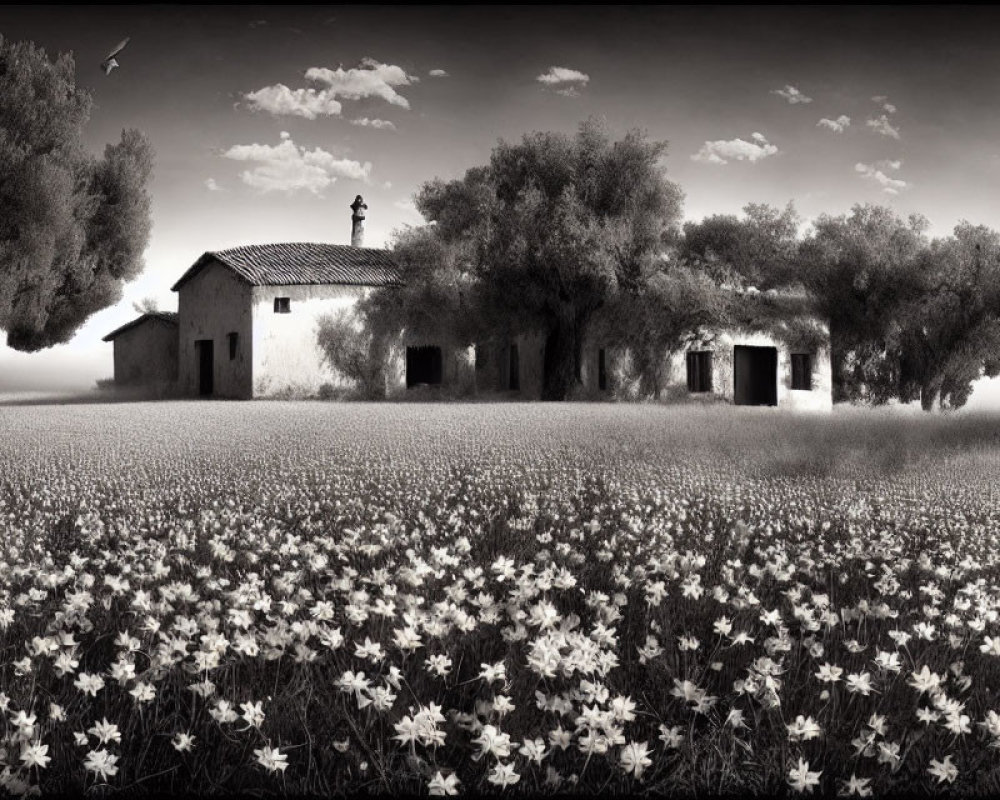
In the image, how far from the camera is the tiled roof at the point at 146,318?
1095 inches

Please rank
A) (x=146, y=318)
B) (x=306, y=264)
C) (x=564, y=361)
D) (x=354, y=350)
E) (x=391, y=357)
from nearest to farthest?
1. (x=564, y=361)
2. (x=354, y=350)
3. (x=391, y=357)
4. (x=306, y=264)
5. (x=146, y=318)

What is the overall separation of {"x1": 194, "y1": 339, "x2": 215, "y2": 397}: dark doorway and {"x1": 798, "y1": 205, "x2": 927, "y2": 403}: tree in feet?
53.8

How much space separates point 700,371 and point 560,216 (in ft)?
20.2

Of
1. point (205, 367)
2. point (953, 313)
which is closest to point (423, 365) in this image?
point (205, 367)

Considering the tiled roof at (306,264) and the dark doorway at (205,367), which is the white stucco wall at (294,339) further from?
the dark doorway at (205,367)

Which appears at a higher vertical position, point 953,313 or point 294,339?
point 953,313

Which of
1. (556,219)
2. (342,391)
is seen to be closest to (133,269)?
(342,391)

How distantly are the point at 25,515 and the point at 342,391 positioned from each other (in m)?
17.4

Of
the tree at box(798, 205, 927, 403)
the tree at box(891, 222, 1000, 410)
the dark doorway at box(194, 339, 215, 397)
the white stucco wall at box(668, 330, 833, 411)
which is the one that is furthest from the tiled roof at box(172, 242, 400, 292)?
the tree at box(891, 222, 1000, 410)

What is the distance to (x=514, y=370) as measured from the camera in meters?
24.6

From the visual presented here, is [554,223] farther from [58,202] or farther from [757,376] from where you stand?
[58,202]

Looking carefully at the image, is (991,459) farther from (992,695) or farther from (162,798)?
(162,798)

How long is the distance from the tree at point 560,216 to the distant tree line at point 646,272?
0.11ft

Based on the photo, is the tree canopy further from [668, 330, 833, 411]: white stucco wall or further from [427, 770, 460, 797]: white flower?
[427, 770, 460, 797]: white flower
